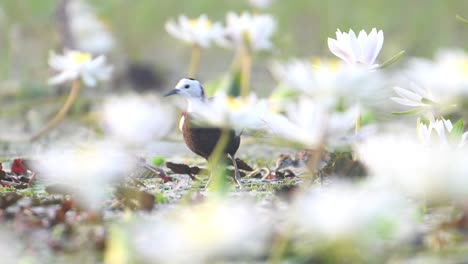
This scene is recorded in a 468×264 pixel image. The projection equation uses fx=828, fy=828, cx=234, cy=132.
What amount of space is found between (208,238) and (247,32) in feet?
7.92

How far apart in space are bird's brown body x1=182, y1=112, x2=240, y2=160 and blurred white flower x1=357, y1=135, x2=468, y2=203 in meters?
0.73

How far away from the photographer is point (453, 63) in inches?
50.3

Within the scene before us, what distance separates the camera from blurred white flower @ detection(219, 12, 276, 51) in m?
3.38

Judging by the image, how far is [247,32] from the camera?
3393 mm

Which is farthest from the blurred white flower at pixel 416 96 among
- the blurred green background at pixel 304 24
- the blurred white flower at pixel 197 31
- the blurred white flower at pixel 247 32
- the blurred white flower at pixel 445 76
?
the blurred green background at pixel 304 24

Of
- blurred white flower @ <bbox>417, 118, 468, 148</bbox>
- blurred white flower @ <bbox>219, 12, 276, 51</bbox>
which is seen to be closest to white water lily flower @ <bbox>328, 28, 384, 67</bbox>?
blurred white flower @ <bbox>417, 118, 468, 148</bbox>

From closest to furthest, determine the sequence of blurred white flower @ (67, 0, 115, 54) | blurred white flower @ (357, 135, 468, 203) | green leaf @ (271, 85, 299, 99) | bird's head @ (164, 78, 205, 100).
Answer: blurred white flower @ (357, 135, 468, 203)
bird's head @ (164, 78, 205, 100)
green leaf @ (271, 85, 299, 99)
blurred white flower @ (67, 0, 115, 54)

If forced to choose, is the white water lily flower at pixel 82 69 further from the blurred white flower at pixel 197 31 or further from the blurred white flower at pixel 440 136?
the blurred white flower at pixel 440 136

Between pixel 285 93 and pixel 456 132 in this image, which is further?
pixel 285 93

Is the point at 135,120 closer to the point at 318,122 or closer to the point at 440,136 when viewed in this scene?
the point at 318,122

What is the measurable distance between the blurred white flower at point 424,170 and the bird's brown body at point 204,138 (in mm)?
730

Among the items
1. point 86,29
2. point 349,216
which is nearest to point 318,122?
point 349,216

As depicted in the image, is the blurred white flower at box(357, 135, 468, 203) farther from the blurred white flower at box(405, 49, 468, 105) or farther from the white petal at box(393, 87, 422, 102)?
the white petal at box(393, 87, 422, 102)

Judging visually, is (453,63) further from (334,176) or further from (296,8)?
(296,8)
